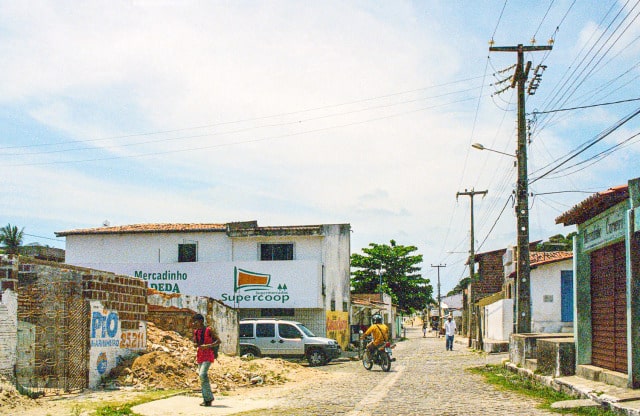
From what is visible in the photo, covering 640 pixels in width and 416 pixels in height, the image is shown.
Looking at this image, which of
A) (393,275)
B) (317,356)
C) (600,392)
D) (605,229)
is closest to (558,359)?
(605,229)

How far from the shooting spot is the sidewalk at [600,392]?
10523mm

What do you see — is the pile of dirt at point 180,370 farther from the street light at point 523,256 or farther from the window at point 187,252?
Answer: the window at point 187,252

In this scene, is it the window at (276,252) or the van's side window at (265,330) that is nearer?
the van's side window at (265,330)

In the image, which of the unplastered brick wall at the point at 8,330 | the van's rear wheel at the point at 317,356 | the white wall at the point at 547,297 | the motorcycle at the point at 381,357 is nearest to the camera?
the unplastered brick wall at the point at 8,330

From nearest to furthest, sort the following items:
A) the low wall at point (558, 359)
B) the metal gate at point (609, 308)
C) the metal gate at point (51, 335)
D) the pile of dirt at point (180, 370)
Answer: the metal gate at point (51, 335), the metal gate at point (609, 308), the pile of dirt at point (180, 370), the low wall at point (558, 359)

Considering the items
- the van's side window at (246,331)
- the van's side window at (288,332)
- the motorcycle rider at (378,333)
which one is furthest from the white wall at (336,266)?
the motorcycle rider at (378,333)

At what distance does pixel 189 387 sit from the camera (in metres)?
15.1

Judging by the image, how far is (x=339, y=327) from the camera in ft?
121

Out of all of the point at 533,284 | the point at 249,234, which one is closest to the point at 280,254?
the point at 249,234

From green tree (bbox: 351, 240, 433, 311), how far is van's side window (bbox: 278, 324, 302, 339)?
1715 inches

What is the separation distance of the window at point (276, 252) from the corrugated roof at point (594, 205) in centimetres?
2022

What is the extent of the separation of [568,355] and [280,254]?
20681 mm

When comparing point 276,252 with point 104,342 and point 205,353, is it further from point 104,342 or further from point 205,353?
point 205,353

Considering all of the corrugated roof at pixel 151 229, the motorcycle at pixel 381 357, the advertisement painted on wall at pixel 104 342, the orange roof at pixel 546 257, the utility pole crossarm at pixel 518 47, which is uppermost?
the utility pole crossarm at pixel 518 47
